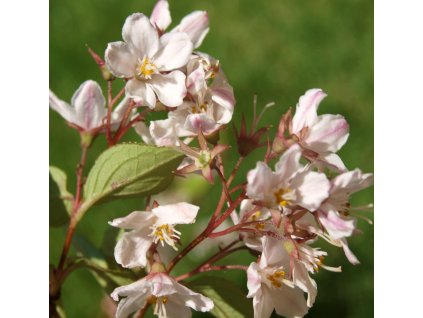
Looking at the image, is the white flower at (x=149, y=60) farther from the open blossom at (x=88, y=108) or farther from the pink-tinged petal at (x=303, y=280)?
the pink-tinged petal at (x=303, y=280)

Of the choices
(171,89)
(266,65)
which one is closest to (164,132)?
(171,89)

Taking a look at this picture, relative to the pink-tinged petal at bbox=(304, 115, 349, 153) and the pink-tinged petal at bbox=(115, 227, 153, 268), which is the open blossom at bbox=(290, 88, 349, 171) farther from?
the pink-tinged petal at bbox=(115, 227, 153, 268)

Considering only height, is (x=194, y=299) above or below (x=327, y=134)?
below

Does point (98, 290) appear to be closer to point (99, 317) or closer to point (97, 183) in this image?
point (99, 317)

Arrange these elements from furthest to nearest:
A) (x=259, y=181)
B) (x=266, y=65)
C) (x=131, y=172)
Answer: (x=266, y=65)
(x=131, y=172)
(x=259, y=181)

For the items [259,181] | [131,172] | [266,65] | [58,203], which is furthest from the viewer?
[266,65]

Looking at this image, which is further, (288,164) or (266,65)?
(266,65)

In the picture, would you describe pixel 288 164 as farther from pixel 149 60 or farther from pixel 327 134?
pixel 149 60
